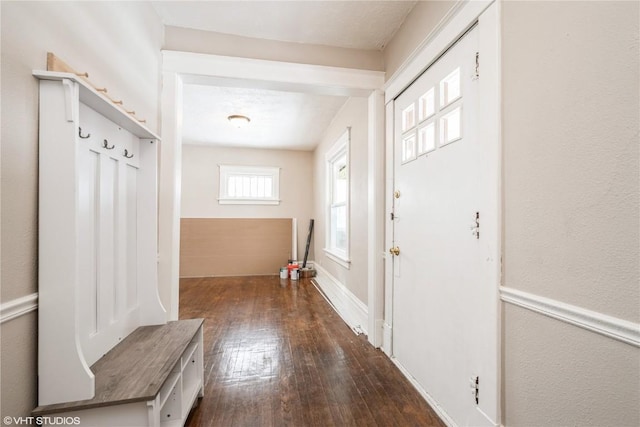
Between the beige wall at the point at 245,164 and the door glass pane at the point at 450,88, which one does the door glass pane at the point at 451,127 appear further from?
the beige wall at the point at 245,164

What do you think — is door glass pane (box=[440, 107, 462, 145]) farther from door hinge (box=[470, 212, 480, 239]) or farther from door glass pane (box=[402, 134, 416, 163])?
door hinge (box=[470, 212, 480, 239])

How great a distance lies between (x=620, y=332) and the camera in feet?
2.36

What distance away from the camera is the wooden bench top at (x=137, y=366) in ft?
3.03

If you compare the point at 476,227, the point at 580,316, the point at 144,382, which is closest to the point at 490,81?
the point at 476,227

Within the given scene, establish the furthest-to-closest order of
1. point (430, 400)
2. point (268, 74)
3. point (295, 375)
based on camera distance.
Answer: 1. point (268, 74)
2. point (295, 375)
3. point (430, 400)

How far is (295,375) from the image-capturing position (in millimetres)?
1869

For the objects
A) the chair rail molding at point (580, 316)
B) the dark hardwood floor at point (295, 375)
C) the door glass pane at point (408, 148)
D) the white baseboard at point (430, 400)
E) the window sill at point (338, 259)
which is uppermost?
the door glass pane at point (408, 148)

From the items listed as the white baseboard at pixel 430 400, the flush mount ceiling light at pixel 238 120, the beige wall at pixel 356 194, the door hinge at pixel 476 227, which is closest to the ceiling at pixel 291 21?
the flush mount ceiling light at pixel 238 120

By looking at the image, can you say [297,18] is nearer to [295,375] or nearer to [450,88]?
[450,88]

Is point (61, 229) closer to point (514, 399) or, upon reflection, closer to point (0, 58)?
point (0, 58)

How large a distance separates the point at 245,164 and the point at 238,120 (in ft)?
5.68

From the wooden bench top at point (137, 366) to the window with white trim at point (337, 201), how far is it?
2265 millimetres

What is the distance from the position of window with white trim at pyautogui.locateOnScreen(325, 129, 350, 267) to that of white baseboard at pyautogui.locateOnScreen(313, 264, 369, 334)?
1.20 ft

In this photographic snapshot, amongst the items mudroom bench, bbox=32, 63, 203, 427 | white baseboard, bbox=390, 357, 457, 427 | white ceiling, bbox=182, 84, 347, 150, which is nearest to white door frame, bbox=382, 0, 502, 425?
white baseboard, bbox=390, 357, 457, 427
